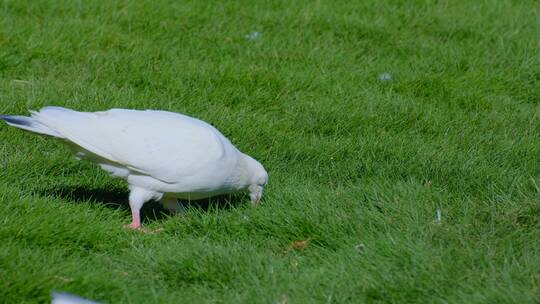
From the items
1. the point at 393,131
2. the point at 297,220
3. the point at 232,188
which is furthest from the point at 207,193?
the point at 393,131

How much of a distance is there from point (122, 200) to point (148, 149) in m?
0.67

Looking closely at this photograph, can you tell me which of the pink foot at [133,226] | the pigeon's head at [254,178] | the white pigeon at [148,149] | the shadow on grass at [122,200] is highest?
the white pigeon at [148,149]

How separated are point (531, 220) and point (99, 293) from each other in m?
2.04

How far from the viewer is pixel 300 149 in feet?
18.3

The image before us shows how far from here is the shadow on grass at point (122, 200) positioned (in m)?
4.81

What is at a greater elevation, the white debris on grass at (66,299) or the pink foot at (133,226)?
the white debris on grass at (66,299)

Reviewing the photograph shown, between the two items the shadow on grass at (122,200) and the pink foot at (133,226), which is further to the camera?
the shadow on grass at (122,200)

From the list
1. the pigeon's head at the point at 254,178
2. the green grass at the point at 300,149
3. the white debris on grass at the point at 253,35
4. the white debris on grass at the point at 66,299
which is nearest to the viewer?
the white debris on grass at the point at 66,299

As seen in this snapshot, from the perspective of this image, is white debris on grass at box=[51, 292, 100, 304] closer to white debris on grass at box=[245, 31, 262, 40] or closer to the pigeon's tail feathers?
the pigeon's tail feathers

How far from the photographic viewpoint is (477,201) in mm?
4688

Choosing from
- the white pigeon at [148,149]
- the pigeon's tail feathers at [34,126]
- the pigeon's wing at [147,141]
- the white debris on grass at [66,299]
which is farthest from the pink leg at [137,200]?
the white debris on grass at [66,299]

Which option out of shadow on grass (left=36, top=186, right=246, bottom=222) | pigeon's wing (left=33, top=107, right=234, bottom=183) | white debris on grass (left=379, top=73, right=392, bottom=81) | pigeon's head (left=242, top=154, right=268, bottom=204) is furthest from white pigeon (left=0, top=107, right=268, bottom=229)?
white debris on grass (left=379, top=73, right=392, bottom=81)

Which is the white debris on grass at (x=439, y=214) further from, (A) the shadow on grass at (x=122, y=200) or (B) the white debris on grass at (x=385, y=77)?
(B) the white debris on grass at (x=385, y=77)

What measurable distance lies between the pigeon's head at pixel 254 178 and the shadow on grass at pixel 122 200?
0.13 metres
